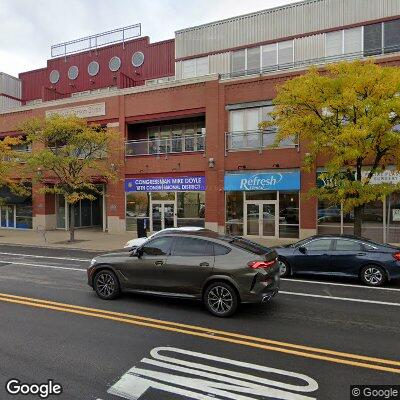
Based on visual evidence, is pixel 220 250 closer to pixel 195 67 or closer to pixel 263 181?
pixel 263 181

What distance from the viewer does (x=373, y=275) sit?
32.4ft

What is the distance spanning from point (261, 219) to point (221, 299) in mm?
13880

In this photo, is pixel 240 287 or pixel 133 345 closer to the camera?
pixel 133 345

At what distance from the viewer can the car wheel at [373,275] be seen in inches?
385

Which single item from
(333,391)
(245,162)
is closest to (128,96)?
(245,162)

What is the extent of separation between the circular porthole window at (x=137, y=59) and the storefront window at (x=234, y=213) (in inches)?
572

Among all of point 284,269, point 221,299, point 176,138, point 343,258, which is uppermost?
point 176,138

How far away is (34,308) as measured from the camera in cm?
756

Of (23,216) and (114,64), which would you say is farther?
(114,64)

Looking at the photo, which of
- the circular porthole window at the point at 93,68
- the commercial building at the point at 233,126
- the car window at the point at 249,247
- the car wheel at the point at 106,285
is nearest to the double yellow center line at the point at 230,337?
the car wheel at the point at 106,285

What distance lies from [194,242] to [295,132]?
7195mm

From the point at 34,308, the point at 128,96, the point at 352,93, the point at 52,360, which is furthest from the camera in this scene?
the point at 128,96

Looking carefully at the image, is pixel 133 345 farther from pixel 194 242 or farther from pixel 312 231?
pixel 312 231

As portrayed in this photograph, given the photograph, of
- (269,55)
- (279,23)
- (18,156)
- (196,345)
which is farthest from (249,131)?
(196,345)
